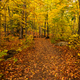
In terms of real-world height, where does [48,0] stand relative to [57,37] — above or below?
above

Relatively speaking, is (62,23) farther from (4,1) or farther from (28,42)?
(4,1)

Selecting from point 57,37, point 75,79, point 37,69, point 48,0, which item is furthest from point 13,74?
point 48,0

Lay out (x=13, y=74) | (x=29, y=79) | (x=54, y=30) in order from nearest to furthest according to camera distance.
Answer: (x=29, y=79) → (x=13, y=74) → (x=54, y=30)

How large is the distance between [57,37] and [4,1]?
9446mm

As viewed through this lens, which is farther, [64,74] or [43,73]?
[43,73]

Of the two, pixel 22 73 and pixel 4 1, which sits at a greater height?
pixel 4 1

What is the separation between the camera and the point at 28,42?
345 inches

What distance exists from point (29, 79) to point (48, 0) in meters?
19.3

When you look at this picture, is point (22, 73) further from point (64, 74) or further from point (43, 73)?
point (64, 74)

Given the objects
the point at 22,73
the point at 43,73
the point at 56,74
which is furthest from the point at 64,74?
the point at 22,73

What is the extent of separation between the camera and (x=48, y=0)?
17.8m

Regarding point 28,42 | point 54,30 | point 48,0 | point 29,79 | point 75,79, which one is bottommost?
point 29,79

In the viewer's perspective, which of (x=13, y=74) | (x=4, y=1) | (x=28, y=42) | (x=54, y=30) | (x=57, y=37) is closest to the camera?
(x=13, y=74)

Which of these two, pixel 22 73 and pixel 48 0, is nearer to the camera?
pixel 22 73
